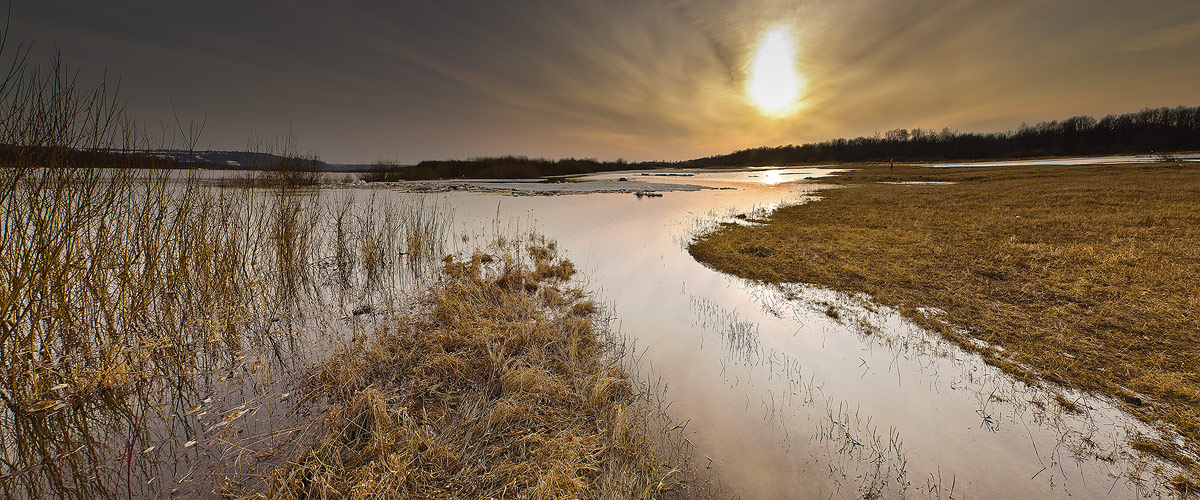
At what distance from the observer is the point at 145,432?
293 cm

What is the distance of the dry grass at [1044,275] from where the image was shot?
3.80m

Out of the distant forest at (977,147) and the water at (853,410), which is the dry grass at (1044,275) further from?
the distant forest at (977,147)

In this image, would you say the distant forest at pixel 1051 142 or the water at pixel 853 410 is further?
the distant forest at pixel 1051 142

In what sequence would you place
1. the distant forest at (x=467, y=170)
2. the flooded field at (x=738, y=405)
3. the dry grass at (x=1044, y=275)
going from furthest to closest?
the distant forest at (x=467, y=170)
the dry grass at (x=1044, y=275)
the flooded field at (x=738, y=405)

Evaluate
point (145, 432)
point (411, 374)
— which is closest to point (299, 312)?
point (145, 432)

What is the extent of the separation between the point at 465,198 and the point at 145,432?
1965cm

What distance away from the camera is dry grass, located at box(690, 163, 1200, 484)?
3799 millimetres

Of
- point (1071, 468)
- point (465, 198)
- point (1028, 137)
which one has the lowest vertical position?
point (1071, 468)

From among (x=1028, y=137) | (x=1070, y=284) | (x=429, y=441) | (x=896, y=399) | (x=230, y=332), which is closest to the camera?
(x=429, y=441)

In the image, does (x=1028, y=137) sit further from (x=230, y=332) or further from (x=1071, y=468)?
(x=230, y=332)

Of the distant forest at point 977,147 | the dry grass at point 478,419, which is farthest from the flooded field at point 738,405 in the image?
the distant forest at point 977,147

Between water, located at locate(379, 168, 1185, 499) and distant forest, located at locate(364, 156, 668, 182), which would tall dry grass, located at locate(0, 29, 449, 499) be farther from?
distant forest, located at locate(364, 156, 668, 182)

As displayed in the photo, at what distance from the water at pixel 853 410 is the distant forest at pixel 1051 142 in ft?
303

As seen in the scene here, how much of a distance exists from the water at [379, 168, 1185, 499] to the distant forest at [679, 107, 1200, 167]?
92398mm
